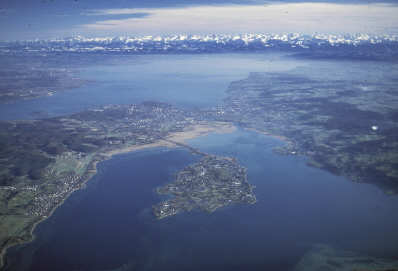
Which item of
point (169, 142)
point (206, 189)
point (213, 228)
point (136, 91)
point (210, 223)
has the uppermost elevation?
A: point (136, 91)

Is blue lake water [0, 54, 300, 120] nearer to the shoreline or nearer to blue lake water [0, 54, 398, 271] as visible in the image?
the shoreline

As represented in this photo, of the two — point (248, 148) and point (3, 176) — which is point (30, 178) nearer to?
point (3, 176)

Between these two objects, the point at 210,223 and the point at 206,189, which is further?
the point at 206,189

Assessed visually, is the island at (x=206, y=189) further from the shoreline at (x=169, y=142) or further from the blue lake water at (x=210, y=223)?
the shoreline at (x=169, y=142)

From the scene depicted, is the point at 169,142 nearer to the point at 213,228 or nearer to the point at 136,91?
the point at 213,228

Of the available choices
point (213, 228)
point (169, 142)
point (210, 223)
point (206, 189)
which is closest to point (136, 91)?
point (169, 142)
